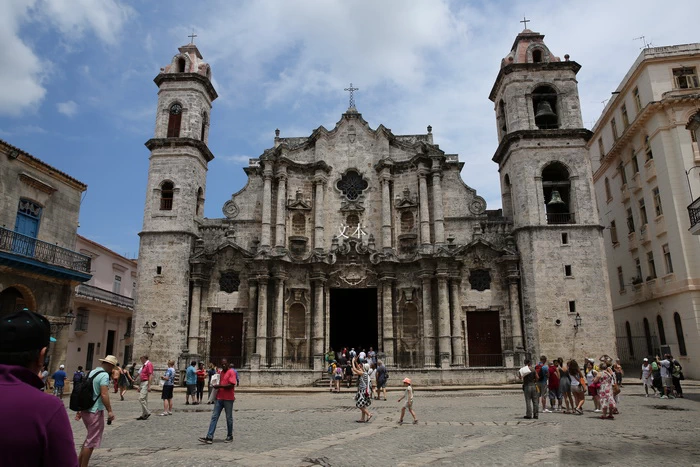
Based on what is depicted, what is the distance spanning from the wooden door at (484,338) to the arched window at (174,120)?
19.1 m

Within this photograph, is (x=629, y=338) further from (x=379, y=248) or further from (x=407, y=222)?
(x=379, y=248)

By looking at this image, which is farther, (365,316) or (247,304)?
(365,316)

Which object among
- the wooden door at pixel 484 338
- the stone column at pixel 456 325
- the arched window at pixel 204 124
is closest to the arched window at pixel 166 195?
the arched window at pixel 204 124

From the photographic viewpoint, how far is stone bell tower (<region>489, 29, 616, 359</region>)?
2461 centimetres

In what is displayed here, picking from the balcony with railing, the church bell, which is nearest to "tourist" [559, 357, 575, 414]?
the church bell

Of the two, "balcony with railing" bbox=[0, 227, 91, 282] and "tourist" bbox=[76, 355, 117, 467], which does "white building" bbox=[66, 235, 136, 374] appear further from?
"tourist" bbox=[76, 355, 117, 467]

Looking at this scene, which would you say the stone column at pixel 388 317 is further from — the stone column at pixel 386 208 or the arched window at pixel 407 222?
the arched window at pixel 407 222

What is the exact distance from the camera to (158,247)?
87.2 ft

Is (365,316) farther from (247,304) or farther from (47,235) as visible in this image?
(47,235)

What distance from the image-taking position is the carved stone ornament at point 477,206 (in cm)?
2855

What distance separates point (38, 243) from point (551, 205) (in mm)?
24514

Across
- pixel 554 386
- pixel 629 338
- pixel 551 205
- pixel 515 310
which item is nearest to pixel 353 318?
pixel 515 310

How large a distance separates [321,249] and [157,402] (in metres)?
11.8

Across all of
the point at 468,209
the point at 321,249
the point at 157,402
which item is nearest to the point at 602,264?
the point at 468,209
